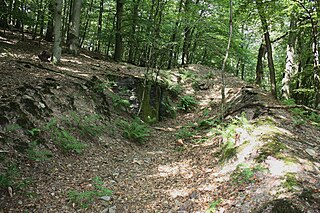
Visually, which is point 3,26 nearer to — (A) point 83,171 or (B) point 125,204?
(A) point 83,171

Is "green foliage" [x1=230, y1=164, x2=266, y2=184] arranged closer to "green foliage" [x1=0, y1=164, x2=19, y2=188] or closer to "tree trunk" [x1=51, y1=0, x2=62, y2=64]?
"green foliage" [x1=0, y1=164, x2=19, y2=188]

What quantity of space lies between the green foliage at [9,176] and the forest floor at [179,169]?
0.09 meters

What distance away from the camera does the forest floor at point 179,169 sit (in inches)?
161

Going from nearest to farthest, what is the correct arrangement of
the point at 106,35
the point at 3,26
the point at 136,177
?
the point at 136,177 → the point at 3,26 → the point at 106,35

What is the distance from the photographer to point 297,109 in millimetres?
8672

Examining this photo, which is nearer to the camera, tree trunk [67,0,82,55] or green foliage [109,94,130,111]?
green foliage [109,94,130,111]

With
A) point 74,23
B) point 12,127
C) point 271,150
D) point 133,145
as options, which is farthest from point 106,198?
point 74,23

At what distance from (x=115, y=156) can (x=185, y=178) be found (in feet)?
7.41

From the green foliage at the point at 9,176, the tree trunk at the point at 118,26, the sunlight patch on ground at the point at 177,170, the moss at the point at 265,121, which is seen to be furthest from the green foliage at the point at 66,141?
the tree trunk at the point at 118,26

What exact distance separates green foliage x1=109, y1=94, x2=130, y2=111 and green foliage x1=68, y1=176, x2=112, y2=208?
15.5 ft

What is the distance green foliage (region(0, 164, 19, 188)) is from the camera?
404 cm

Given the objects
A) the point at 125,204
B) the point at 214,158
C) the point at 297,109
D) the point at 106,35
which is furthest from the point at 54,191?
the point at 106,35

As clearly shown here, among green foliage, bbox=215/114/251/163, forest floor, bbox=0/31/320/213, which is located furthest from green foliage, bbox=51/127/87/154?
green foliage, bbox=215/114/251/163

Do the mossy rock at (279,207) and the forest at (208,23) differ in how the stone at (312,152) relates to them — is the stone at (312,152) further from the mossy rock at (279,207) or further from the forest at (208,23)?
the forest at (208,23)
